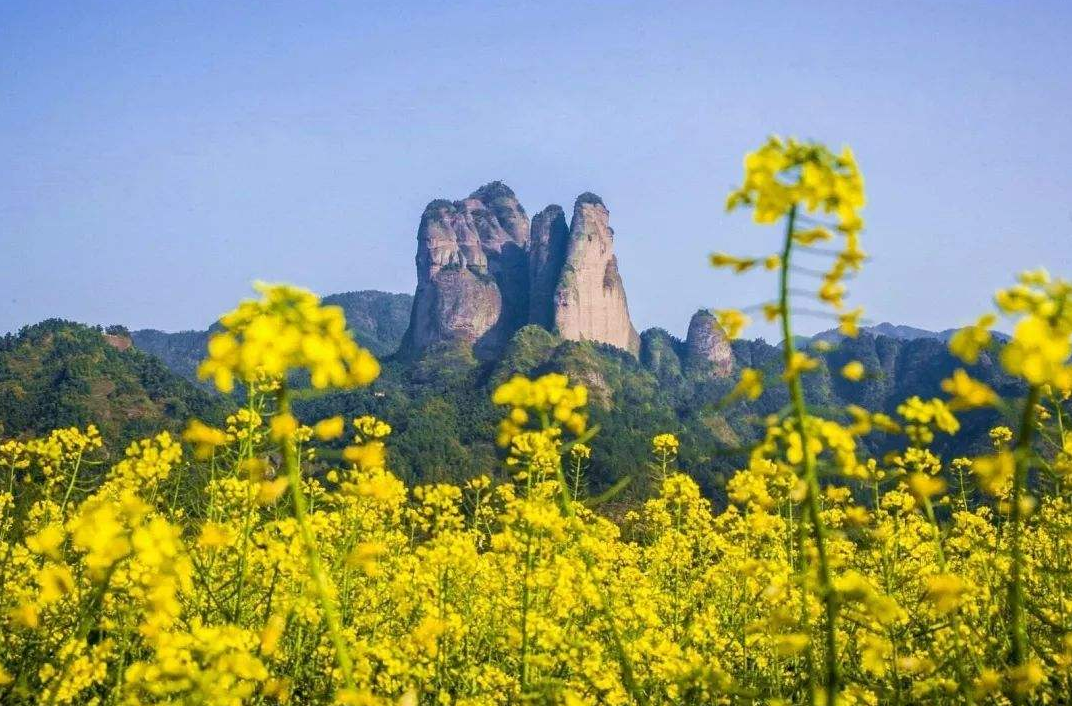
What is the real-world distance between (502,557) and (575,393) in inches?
166

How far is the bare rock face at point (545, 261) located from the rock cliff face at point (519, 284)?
0.21 meters

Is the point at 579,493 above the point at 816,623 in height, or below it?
above

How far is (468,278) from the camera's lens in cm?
16512

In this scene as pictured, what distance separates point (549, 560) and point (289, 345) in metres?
5.13

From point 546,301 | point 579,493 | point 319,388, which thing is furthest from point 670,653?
point 546,301

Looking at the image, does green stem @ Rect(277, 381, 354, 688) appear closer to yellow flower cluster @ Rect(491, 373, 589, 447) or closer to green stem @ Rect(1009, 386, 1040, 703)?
yellow flower cluster @ Rect(491, 373, 589, 447)

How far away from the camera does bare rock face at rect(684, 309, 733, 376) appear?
182625 mm

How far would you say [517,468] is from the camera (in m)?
4.55

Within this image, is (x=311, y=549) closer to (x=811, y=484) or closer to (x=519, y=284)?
(x=811, y=484)

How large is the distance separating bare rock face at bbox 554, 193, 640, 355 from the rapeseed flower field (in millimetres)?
146880

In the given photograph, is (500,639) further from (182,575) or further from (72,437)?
(72,437)

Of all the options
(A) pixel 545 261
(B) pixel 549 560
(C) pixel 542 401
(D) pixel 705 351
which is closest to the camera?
(C) pixel 542 401

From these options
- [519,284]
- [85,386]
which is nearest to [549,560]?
[85,386]

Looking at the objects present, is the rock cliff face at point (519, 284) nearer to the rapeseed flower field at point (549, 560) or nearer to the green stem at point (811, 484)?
the rapeseed flower field at point (549, 560)
